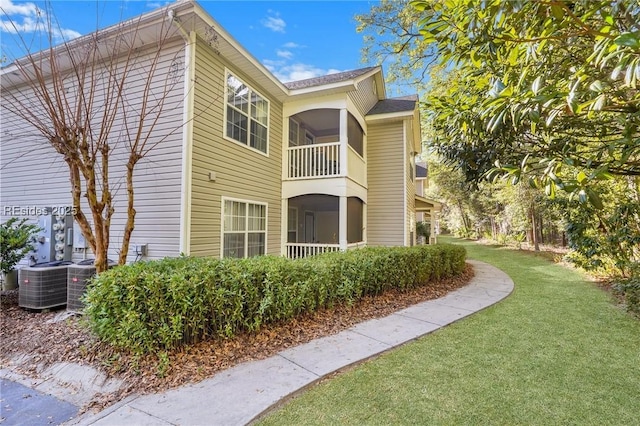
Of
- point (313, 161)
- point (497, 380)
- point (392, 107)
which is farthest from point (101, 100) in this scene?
point (392, 107)

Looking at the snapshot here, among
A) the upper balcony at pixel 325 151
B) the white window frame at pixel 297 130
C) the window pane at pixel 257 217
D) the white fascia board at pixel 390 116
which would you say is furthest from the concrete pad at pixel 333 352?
the white fascia board at pixel 390 116

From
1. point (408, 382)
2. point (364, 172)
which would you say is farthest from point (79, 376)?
point (364, 172)

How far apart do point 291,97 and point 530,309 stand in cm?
Result: 817

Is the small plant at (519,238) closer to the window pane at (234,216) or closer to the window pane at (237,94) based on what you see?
the window pane at (234,216)

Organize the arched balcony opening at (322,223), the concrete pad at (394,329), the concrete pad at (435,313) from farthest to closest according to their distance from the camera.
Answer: the arched balcony opening at (322,223) → the concrete pad at (435,313) → the concrete pad at (394,329)

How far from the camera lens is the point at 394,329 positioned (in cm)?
512

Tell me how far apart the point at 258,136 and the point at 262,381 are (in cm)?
671

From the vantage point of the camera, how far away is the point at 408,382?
342cm

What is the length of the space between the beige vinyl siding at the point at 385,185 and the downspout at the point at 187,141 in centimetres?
728

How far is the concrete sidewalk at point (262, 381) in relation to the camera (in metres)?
2.82

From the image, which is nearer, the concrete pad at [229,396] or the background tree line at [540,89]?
the background tree line at [540,89]

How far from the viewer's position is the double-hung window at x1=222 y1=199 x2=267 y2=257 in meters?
7.49

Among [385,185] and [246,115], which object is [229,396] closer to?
[246,115]

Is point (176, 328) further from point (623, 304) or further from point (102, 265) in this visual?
point (623, 304)
